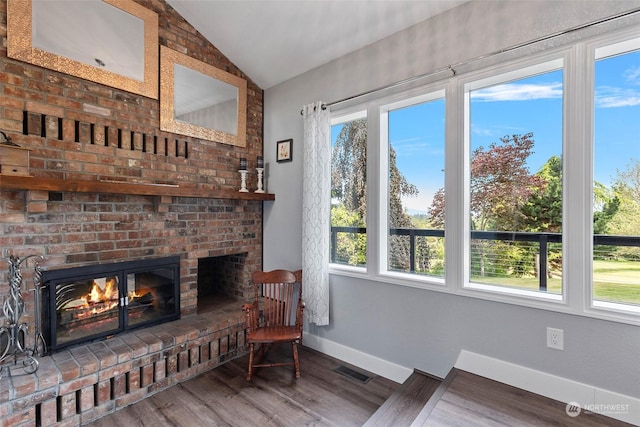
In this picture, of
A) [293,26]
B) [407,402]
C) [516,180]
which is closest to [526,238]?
[516,180]

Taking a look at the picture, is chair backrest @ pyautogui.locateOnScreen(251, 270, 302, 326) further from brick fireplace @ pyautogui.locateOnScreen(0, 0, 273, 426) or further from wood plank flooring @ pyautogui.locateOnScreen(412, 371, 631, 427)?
wood plank flooring @ pyautogui.locateOnScreen(412, 371, 631, 427)

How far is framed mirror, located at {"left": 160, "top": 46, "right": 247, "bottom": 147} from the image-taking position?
274 cm

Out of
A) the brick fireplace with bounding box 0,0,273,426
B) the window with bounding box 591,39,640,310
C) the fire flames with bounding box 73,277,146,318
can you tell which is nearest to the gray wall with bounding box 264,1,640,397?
the window with bounding box 591,39,640,310

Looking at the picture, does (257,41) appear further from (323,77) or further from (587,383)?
(587,383)

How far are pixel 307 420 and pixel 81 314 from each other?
186 cm

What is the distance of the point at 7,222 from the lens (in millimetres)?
1974

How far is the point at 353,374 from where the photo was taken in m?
2.54

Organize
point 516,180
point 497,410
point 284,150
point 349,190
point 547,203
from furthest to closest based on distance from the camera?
point 284,150 → point 349,190 → point 516,180 → point 547,203 → point 497,410

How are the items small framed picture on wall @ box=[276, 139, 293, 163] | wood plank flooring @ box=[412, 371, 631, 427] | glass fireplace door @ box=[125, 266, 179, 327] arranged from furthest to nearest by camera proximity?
small framed picture on wall @ box=[276, 139, 293, 163], glass fireplace door @ box=[125, 266, 179, 327], wood plank flooring @ box=[412, 371, 631, 427]

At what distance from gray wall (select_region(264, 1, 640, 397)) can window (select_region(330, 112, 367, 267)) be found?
0.80 ft

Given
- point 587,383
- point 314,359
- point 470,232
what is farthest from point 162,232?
point 587,383

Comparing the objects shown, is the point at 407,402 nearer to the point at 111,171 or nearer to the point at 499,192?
the point at 499,192

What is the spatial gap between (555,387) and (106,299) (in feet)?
10.4

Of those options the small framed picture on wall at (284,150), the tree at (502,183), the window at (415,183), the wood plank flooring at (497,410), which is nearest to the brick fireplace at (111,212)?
the small framed picture on wall at (284,150)
